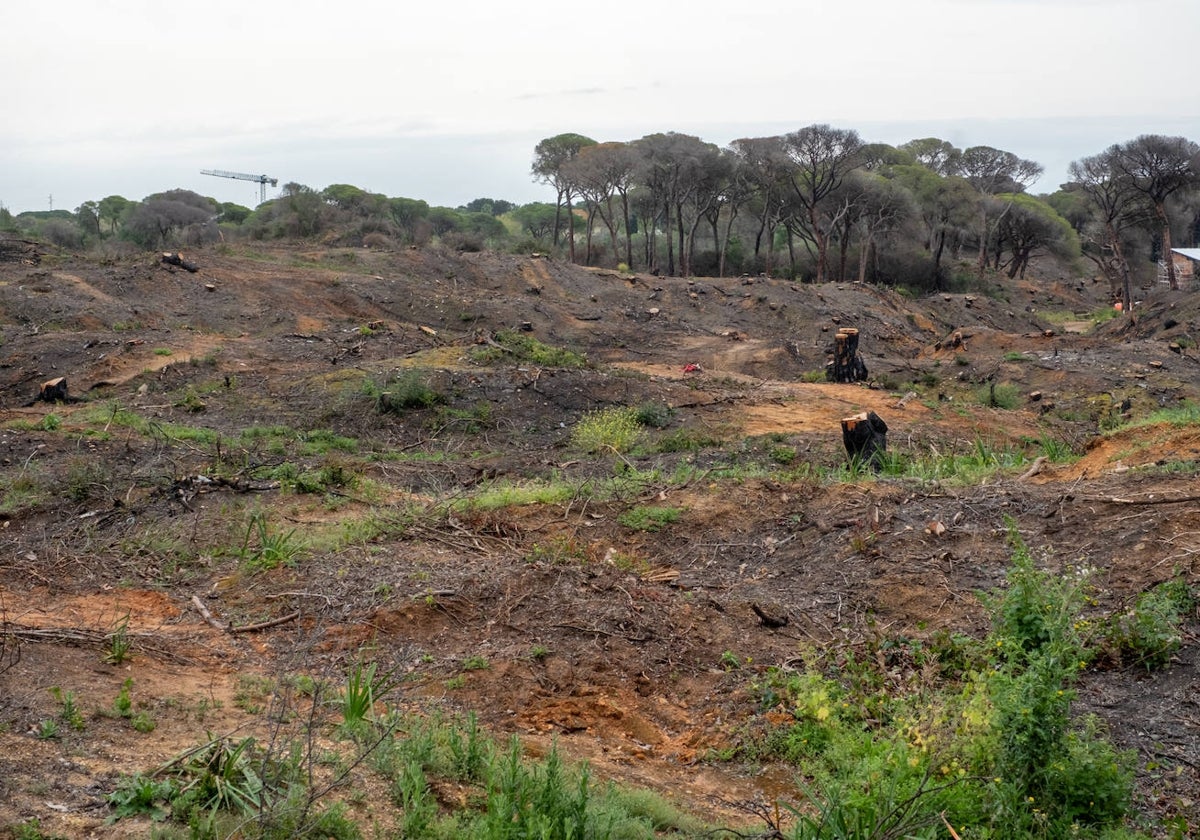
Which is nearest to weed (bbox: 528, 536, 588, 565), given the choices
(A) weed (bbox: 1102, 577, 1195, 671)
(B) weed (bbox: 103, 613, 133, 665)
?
(B) weed (bbox: 103, 613, 133, 665)

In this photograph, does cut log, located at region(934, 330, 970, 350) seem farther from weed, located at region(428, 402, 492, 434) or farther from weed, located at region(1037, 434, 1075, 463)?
weed, located at region(428, 402, 492, 434)

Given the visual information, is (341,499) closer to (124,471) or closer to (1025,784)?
(124,471)

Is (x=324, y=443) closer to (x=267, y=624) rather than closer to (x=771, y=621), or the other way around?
(x=267, y=624)

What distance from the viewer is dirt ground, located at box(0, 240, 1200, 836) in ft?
15.3

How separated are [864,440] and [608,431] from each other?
10.4 ft

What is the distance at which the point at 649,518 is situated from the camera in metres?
7.67

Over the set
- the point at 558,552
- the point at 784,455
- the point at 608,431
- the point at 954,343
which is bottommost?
the point at 954,343

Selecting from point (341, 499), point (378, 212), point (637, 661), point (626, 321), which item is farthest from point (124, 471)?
point (378, 212)

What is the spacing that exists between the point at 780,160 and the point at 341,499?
28.9 m

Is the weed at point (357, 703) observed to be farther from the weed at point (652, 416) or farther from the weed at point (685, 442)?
the weed at point (652, 416)

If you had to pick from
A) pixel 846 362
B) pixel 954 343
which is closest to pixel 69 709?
pixel 846 362

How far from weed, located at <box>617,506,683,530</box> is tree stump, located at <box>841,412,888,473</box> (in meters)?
3.11

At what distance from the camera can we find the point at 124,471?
8.95m

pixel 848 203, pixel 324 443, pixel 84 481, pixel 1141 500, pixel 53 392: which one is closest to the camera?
pixel 1141 500
